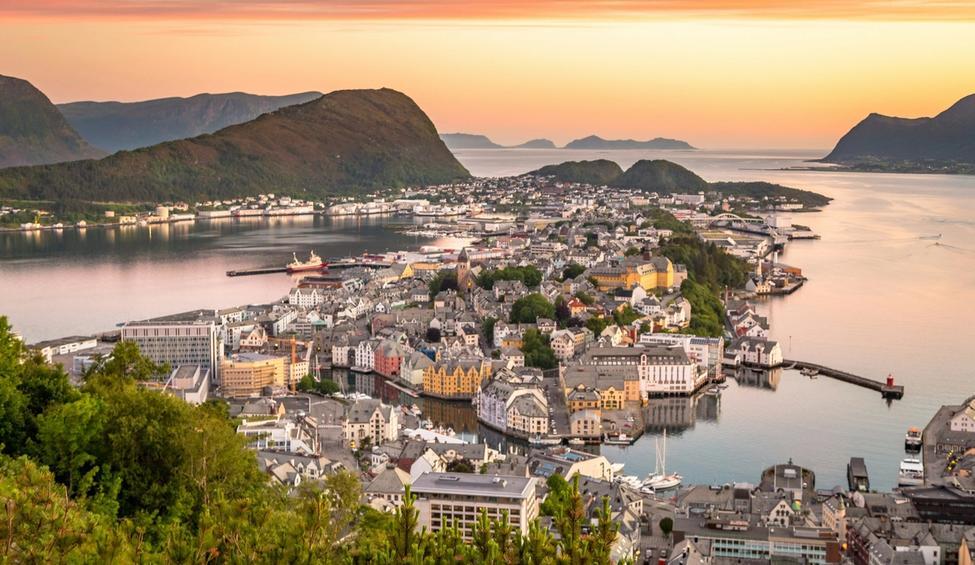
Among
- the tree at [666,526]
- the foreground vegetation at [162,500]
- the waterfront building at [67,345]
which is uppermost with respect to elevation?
the foreground vegetation at [162,500]

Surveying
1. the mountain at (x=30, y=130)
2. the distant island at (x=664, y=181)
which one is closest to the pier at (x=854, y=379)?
the distant island at (x=664, y=181)

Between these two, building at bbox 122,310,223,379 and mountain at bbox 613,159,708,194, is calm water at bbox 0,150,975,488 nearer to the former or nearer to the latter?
building at bbox 122,310,223,379

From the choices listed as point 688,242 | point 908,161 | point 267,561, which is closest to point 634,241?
→ point 688,242

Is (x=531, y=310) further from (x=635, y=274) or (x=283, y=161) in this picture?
(x=283, y=161)

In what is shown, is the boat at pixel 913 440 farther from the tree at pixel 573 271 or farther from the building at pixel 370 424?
the tree at pixel 573 271

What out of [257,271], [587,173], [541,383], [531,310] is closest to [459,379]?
[541,383]

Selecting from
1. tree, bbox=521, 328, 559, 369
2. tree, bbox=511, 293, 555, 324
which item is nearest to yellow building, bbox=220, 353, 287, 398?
tree, bbox=521, 328, 559, 369
